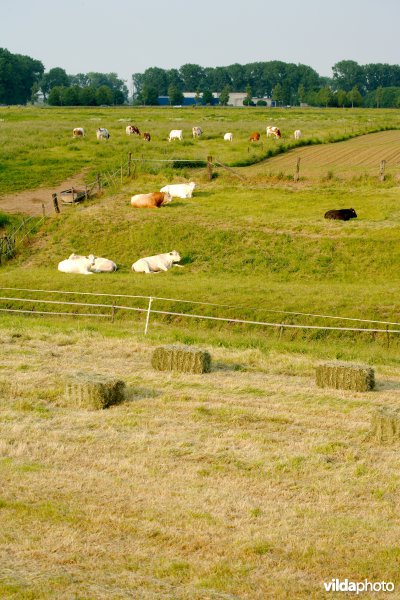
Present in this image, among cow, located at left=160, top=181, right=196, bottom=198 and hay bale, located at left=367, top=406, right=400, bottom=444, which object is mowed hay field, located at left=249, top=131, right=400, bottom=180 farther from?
hay bale, located at left=367, top=406, right=400, bottom=444

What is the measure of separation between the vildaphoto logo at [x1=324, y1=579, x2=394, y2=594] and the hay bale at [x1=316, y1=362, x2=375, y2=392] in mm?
7903

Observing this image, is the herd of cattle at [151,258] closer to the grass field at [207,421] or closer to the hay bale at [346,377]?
the grass field at [207,421]

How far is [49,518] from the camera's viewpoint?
35.9 ft

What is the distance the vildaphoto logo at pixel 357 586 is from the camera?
931cm

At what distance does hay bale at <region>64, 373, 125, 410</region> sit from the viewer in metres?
15.8

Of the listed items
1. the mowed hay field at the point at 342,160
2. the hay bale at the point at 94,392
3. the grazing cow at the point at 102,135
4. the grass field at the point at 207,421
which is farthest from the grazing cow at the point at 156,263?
the grazing cow at the point at 102,135

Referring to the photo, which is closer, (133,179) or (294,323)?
(294,323)

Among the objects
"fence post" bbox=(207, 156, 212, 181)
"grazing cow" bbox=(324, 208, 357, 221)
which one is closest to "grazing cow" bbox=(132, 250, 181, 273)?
"grazing cow" bbox=(324, 208, 357, 221)

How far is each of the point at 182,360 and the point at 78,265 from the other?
1293 centimetres

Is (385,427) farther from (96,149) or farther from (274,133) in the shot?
(274,133)

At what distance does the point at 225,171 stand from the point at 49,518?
115 ft

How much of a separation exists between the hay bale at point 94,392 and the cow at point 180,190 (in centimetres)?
2416

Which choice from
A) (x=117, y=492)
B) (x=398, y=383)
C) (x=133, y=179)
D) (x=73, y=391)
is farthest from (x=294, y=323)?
(x=133, y=179)

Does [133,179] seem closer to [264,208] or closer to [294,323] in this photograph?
[264,208]
